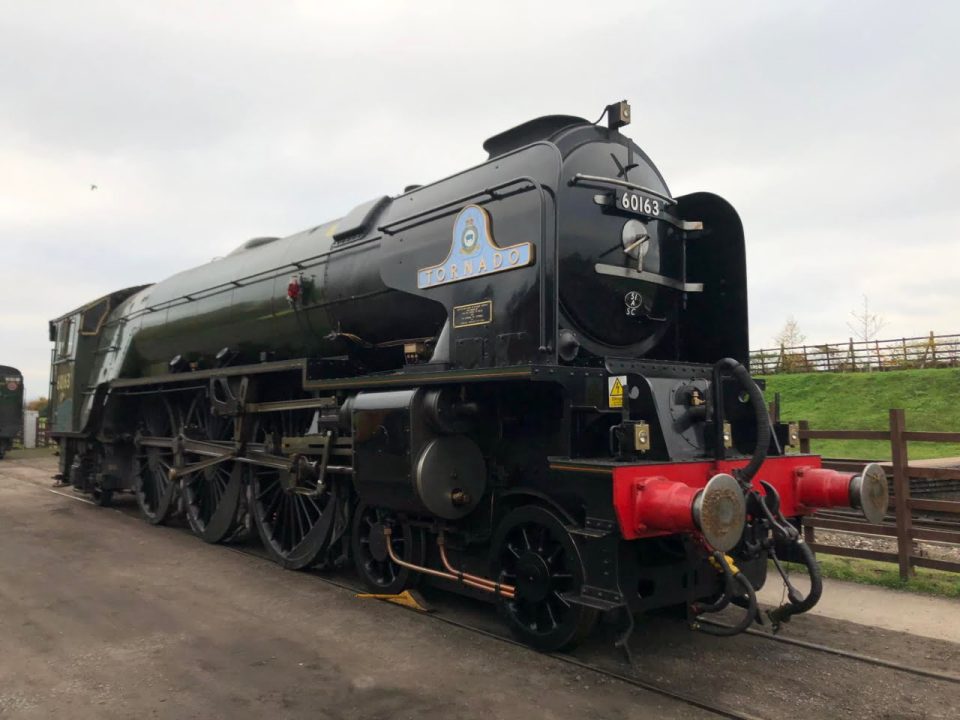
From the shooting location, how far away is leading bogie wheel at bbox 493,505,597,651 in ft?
13.9

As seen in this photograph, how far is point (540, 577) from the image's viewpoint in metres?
4.38

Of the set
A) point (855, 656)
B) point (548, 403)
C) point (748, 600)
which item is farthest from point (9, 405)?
point (855, 656)

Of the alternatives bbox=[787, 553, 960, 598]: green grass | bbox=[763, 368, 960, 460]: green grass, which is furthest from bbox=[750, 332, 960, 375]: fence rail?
bbox=[787, 553, 960, 598]: green grass

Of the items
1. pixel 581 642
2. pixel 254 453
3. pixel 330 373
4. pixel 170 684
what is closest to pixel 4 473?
pixel 254 453

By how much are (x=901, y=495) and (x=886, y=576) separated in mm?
733

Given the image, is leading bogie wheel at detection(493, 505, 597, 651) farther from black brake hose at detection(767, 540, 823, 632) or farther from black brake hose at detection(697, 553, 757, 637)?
black brake hose at detection(767, 540, 823, 632)

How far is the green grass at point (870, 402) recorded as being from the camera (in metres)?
19.6

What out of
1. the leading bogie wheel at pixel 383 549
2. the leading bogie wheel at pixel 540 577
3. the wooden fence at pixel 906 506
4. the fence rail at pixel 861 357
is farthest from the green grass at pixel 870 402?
the leading bogie wheel at pixel 540 577

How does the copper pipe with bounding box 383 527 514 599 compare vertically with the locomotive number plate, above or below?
below

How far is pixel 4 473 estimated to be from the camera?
58.9ft

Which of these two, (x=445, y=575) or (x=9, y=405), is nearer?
(x=445, y=575)

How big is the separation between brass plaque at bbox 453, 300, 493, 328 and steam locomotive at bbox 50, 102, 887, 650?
0.01 metres

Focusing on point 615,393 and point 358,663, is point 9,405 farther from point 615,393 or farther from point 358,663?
point 615,393

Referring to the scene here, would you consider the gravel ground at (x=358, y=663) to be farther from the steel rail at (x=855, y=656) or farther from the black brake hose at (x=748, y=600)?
the black brake hose at (x=748, y=600)
